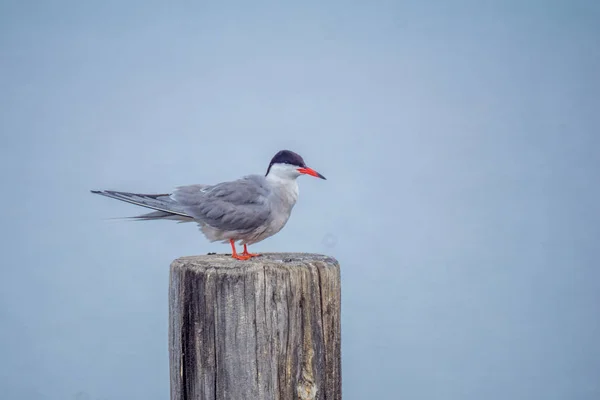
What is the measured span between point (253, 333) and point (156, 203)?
143 centimetres

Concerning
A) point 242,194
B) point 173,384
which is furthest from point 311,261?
point 242,194

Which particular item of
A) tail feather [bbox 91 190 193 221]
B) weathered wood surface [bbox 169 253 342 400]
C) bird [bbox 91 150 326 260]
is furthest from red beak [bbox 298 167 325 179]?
weathered wood surface [bbox 169 253 342 400]

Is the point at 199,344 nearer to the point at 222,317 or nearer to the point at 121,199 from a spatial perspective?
the point at 222,317

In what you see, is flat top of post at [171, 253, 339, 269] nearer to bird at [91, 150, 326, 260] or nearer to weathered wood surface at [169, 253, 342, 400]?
weathered wood surface at [169, 253, 342, 400]

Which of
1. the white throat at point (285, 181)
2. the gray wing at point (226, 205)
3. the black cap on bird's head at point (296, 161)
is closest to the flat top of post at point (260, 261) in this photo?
the gray wing at point (226, 205)

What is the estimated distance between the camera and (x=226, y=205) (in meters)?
3.82

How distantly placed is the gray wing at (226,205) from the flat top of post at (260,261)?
0.45 m

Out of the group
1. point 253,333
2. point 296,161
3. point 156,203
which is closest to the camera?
point 253,333

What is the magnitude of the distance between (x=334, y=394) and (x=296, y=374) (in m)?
0.28

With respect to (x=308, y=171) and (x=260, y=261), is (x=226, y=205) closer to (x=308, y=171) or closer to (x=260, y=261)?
(x=308, y=171)

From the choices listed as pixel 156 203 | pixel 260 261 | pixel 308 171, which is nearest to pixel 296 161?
pixel 308 171

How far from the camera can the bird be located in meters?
3.81

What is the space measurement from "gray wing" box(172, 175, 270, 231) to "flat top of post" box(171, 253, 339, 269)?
0.45 metres

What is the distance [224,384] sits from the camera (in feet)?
8.47
